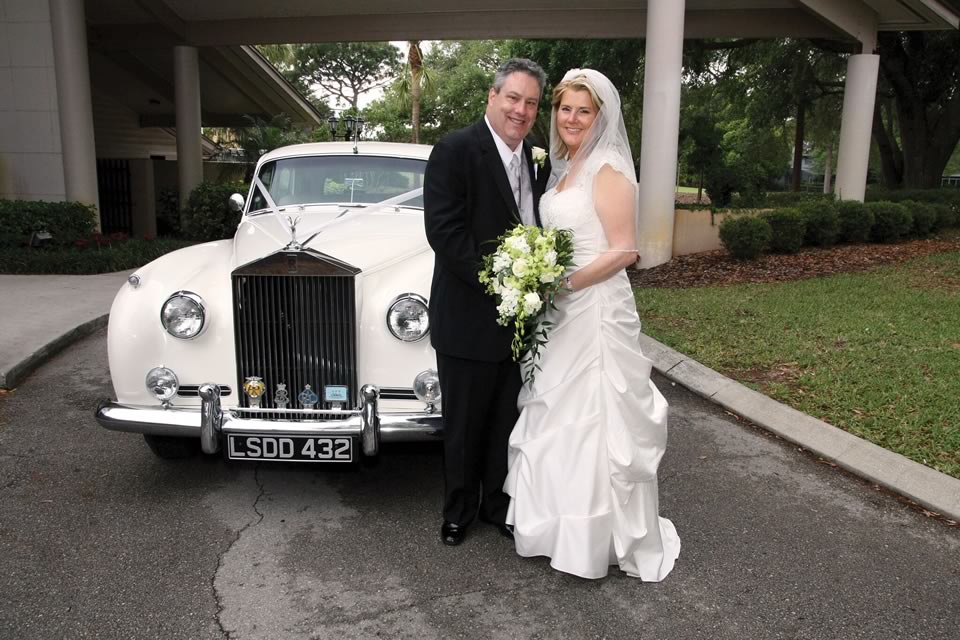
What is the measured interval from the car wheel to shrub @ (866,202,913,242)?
12.0m

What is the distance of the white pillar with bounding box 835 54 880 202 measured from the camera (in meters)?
13.6

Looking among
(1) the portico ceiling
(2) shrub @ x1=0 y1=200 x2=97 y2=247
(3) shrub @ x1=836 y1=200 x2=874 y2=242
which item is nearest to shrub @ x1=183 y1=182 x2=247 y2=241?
(2) shrub @ x1=0 y1=200 x2=97 y2=247

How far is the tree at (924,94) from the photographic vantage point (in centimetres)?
1775

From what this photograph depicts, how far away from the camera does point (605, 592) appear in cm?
312

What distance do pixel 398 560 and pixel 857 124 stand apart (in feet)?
44.4

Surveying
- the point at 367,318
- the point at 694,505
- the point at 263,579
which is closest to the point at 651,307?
the point at 694,505

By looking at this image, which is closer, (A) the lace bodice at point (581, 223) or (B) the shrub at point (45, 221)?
(A) the lace bodice at point (581, 223)

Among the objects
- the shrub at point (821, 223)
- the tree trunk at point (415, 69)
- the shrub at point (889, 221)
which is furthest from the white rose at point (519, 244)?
the tree trunk at point (415, 69)

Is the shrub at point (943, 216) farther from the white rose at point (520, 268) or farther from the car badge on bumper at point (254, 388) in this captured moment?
the car badge on bumper at point (254, 388)

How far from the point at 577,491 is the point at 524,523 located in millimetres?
297

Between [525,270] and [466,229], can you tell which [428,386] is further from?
[525,270]

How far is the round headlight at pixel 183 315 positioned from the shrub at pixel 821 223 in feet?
34.7

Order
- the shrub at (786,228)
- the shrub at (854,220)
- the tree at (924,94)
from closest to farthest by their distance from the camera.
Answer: the shrub at (786,228)
the shrub at (854,220)
the tree at (924,94)

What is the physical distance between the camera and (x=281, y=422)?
3.55 meters
